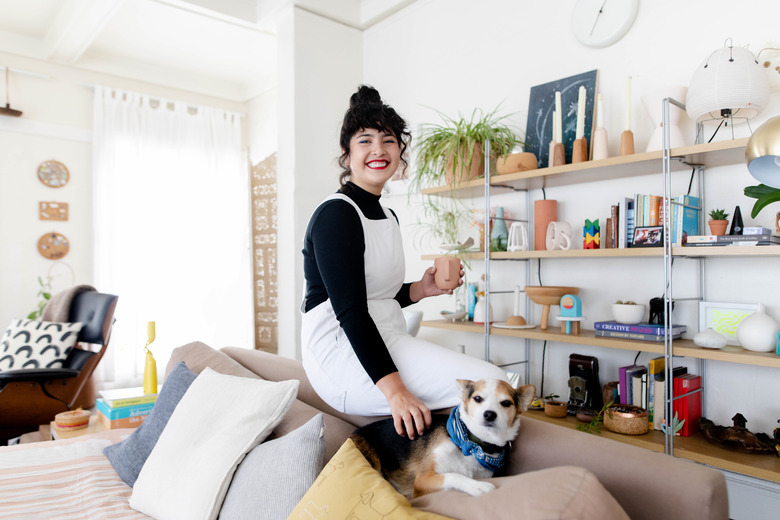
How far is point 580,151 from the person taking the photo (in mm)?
2375

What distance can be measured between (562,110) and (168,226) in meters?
3.83

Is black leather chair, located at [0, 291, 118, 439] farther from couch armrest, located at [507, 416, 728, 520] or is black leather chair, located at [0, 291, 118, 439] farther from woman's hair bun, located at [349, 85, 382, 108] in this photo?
couch armrest, located at [507, 416, 728, 520]

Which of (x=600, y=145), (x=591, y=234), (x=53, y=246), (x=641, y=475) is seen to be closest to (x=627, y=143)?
(x=600, y=145)

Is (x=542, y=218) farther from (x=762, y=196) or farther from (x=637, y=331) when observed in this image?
(x=762, y=196)

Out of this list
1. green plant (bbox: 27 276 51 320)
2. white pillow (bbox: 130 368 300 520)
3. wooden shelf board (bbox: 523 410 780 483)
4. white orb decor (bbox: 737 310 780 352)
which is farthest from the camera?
green plant (bbox: 27 276 51 320)

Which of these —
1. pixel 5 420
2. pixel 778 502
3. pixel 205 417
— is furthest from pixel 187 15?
pixel 778 502

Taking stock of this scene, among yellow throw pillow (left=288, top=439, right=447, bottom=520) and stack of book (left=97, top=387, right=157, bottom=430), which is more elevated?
yellow throw pillow (left=288, top=439, right=447, bottom=520)

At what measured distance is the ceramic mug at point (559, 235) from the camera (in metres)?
2.49

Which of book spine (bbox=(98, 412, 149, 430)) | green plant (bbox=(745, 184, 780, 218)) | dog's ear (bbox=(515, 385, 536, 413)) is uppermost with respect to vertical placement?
green plant (bbox=(745, 184, 780, 218))

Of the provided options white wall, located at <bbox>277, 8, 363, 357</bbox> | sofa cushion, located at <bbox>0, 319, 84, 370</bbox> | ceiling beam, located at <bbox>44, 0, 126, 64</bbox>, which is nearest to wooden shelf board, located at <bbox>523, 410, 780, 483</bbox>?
white wall, located at <bbox>277, 8, 363, 357</bbox>

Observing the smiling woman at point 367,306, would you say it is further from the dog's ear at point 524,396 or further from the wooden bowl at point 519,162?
the wooden bowl at point 519,162

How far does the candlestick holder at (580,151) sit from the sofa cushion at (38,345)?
10.5ft

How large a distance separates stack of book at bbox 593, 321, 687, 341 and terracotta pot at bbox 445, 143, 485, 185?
997mm

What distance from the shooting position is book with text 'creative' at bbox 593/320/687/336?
6.92ft
